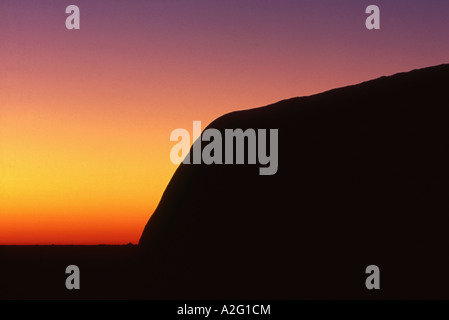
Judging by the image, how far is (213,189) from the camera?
1028cm

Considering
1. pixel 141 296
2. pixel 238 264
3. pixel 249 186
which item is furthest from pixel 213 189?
pixel 141 296

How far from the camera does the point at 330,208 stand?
9383 mm

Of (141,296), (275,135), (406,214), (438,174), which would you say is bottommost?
(141,296)

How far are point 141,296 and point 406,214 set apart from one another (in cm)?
458

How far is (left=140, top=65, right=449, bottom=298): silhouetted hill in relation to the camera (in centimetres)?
904

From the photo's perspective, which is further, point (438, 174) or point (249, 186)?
point (249, 186)

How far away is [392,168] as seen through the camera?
30.3ft

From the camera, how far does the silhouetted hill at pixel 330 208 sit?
9.04 metres
